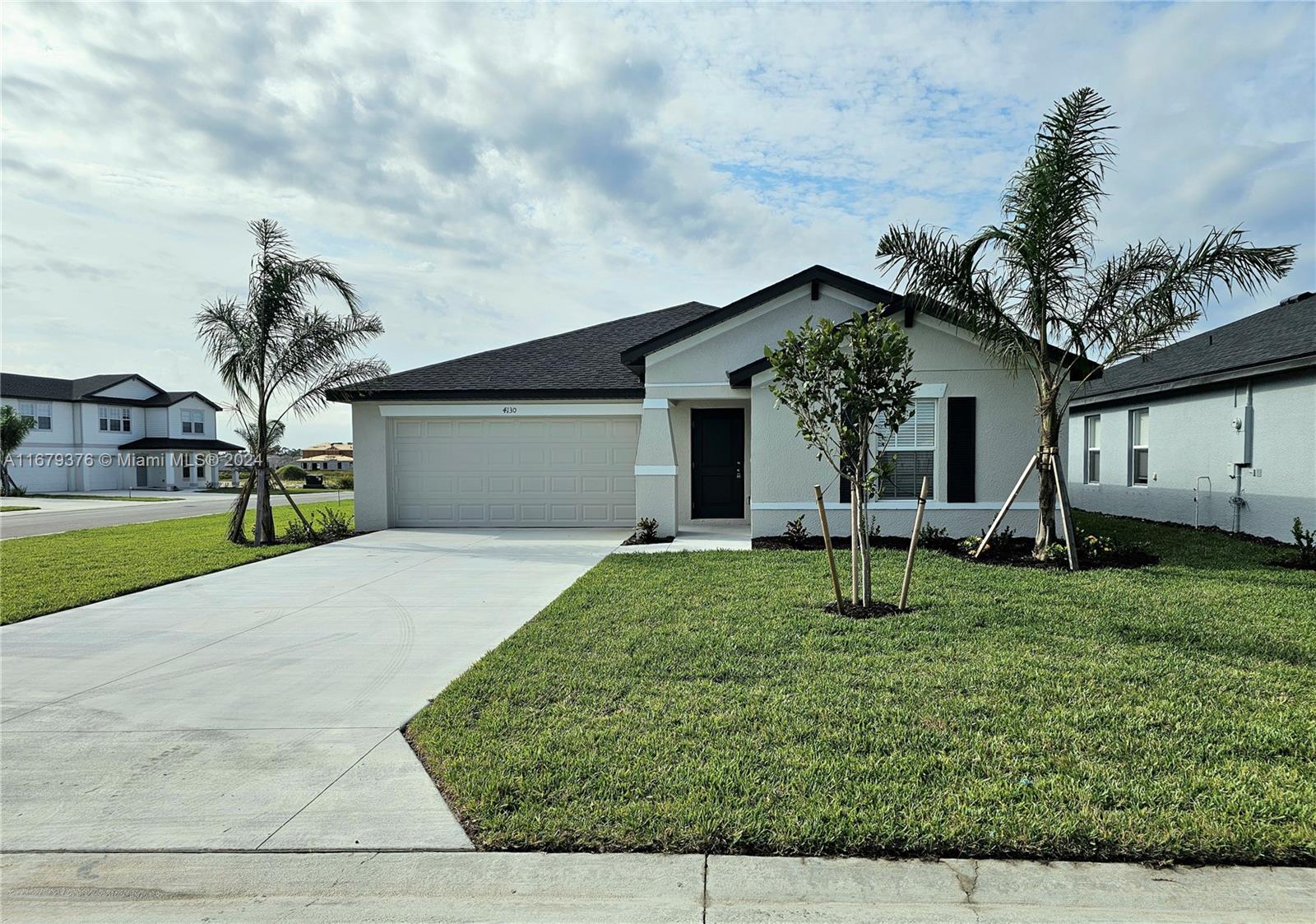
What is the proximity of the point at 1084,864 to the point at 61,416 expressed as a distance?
50.6 m

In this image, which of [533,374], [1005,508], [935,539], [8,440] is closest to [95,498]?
[8,440]

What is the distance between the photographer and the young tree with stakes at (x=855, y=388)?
7.03 m

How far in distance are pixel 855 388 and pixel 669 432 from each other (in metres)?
6.67

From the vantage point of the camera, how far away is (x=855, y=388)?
7098mm

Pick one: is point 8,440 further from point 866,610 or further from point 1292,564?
point 1292,564

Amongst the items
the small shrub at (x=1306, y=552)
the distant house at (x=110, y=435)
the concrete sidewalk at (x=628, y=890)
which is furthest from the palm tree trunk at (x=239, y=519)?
the distant house at (x=110, y=435)

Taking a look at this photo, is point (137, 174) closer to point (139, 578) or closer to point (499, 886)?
point (139, 578)

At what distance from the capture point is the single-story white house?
39.2ft

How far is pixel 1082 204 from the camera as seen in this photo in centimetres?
982

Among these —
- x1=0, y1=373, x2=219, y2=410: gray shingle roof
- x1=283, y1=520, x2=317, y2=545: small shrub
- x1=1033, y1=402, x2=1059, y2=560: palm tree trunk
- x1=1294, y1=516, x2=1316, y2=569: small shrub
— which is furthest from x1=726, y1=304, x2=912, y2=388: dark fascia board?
x1=0, y1=373, x2=219, y2=410: gray shingle roof

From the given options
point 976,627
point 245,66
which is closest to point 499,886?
point 976,627

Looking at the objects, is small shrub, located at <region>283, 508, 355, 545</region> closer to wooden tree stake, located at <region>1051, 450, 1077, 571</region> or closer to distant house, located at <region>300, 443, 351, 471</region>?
wooden tree stake, located at <region>1051, 450, 1077, 571</region>

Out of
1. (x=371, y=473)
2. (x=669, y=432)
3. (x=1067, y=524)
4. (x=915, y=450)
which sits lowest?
(x=1067, y=524)

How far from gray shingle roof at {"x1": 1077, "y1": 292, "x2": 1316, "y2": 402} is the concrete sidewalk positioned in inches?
354
